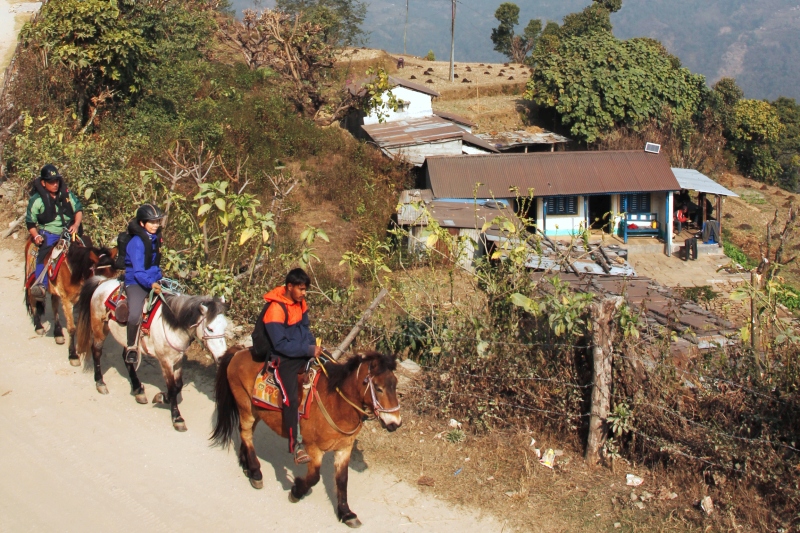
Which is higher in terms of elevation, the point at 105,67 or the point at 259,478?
the point at 105,67

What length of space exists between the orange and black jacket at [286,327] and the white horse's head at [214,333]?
1062 mm

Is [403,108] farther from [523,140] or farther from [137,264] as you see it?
[137,264]

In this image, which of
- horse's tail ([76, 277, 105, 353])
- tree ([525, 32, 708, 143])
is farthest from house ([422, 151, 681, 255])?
horse's tail ([76, 277, 105, 353])

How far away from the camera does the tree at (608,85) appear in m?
36.0

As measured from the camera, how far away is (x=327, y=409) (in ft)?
18.2

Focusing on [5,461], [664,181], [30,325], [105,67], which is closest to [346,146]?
[105,67]

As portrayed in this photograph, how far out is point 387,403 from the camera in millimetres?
5109

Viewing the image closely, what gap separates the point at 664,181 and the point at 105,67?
19385 mm

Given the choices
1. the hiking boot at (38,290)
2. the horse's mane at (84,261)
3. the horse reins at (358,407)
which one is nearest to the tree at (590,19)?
the horse's mane at (84,261)

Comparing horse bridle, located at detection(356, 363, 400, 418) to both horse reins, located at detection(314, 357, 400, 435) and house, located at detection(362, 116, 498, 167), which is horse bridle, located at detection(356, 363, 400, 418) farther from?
house, located at detection(362, 116, 498, 167)

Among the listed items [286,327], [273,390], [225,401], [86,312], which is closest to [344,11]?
[86,312]

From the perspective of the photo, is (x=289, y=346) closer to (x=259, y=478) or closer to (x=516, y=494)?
(x=259, y=478)

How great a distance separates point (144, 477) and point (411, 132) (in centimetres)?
2353

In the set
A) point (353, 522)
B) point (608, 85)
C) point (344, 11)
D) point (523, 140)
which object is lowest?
point (353, 522)
